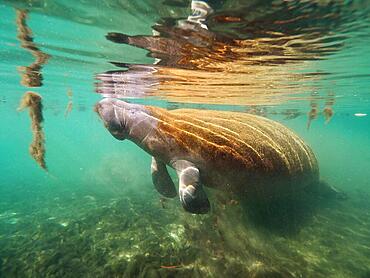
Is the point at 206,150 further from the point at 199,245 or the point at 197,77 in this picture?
the point at 197,77

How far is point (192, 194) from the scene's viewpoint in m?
5.52

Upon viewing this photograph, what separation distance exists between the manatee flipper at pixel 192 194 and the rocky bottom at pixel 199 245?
171cm

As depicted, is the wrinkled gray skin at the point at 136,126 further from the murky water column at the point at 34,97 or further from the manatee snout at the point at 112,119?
the murky water column at the point at 34,97

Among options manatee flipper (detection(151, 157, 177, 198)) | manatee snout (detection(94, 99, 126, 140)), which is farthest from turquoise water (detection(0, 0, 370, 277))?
manatee snout (detection(94, 99, 126, 140))

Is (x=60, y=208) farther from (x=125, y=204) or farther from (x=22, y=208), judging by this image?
(x=125, y=204)

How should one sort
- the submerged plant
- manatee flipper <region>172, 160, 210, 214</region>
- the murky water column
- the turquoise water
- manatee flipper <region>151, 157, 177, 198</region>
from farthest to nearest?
the submerged plant → manatee flipper <region>151, 157, 177, 198</region> → the murky water column → the turquoise water → manatee flipper <region>172, 160, 210, 214</region>

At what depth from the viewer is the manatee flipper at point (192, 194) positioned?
5496 millimetres

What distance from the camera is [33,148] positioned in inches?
382

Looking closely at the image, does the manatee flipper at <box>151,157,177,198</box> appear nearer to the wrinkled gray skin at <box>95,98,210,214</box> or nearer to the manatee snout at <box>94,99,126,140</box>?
the wrinkled gray skin at <box>95,98,210,214</box>

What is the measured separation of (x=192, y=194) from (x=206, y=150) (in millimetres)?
1216

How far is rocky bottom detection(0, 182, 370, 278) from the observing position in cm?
644

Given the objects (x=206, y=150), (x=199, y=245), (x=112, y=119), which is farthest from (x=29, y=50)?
(x=199, y=245)

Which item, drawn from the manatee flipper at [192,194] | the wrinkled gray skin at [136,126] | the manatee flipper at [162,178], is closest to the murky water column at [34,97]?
the wrinkled gray skin at [136,126]

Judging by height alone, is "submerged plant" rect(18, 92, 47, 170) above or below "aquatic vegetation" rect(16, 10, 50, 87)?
below
